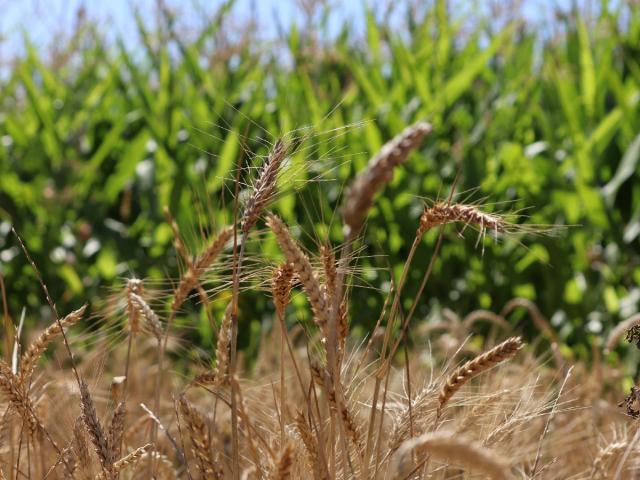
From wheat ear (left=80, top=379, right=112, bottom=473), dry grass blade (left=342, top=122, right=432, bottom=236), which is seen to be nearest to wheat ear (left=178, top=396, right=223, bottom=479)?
wheat ear (left=80, top=379, right=112, bottom=473)

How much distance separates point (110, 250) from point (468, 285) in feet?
4.73

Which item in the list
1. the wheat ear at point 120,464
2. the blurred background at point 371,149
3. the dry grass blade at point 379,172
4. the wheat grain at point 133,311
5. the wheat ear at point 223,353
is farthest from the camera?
the blurred background at point 371,149

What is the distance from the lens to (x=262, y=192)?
94 cm

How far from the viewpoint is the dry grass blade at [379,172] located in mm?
687

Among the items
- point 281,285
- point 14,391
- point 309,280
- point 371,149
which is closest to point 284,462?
point 309,280

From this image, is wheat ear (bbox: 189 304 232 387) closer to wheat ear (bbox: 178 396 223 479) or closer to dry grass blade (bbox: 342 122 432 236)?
wheat ear (bbox: 178 396 223 479)

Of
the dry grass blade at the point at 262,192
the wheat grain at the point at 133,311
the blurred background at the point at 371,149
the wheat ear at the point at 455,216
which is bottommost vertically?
the blurred background at the point at 371,149

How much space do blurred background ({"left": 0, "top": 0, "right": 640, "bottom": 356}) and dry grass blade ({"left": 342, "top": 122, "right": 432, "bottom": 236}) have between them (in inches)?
80.2

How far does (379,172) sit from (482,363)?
0.31 metres

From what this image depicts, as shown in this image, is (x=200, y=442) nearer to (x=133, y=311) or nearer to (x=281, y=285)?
(x=281, y=285)

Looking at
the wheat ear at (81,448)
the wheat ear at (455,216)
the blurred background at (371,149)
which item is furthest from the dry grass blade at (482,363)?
the blurred background at (371,149)

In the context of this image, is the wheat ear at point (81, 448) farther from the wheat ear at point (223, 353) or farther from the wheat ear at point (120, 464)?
the wheat ear at point (223, 353)

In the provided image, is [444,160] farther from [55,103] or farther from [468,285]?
[55,103]

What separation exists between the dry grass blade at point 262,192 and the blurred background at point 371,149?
1.79 meters
